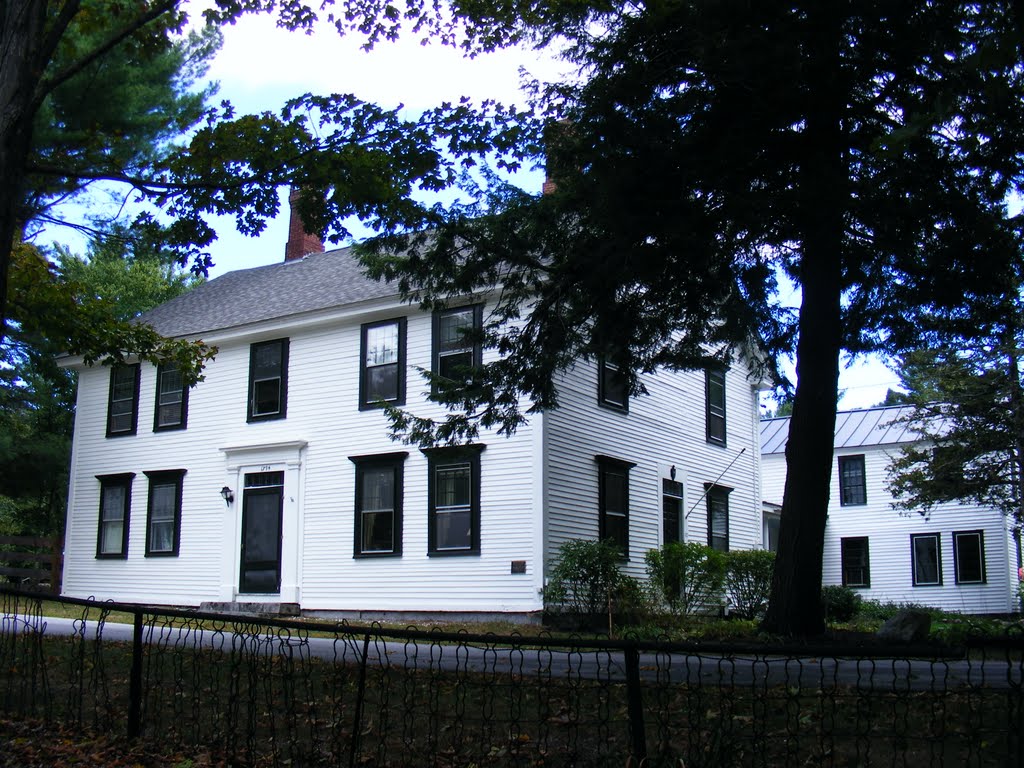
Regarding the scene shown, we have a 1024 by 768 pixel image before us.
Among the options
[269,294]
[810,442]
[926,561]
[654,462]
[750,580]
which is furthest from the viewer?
[926,561]

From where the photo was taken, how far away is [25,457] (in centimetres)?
2972

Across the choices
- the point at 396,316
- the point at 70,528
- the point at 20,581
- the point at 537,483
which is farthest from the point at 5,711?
the point at 20,581

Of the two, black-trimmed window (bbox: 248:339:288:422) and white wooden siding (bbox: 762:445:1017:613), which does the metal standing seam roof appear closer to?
white wooden siding (bbox: 762:445:1017:613)

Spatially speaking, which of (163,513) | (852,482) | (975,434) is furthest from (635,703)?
(852,482)

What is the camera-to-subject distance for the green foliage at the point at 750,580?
20047mm

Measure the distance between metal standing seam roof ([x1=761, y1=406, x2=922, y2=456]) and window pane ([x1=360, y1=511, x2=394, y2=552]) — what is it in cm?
2081

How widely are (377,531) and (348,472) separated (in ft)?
4.38

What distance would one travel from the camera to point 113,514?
23953 mm

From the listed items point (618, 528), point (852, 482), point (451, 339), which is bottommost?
point (618, 528)

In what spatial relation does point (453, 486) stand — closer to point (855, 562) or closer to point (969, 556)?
point (969, 556)

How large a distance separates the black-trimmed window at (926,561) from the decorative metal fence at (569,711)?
26.7 m

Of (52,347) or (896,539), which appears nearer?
(52,347)

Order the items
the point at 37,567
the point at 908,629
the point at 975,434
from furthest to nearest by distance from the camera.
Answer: the point at 37,567
the point at 975,434
the point at 908,629

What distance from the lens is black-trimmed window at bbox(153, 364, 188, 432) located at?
23.2 meters
